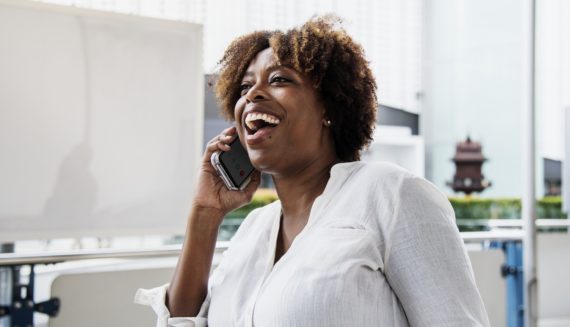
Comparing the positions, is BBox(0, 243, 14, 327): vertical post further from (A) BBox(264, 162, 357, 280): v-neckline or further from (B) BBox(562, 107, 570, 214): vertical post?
(B) BBox(562, 107, 570, 214): vertical post

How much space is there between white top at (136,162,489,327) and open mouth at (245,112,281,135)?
0.19m

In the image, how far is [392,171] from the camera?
3.64 feet

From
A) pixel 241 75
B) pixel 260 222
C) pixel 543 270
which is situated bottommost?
pixel 543 270

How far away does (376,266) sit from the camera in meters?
1.02

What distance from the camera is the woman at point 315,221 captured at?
0.99 metres

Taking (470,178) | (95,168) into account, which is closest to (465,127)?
(470,178)

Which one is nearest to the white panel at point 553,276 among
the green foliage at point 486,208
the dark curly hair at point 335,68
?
the green foliage at point 486,208

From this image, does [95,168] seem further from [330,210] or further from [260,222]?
[330,210]

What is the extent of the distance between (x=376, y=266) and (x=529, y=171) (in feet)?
7.45

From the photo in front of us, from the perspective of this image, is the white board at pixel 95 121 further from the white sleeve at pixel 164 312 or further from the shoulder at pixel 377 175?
the shoulder at pixel 377 175

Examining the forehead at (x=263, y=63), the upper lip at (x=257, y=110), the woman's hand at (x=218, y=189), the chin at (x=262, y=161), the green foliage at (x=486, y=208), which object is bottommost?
the green foliage at (x=486, y=208)

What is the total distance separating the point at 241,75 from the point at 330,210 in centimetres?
42

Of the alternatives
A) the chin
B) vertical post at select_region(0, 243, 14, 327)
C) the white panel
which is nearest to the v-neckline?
the chin

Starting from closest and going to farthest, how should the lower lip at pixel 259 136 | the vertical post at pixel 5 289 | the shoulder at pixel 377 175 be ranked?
1. the shoulder at pixel 377 175
2. the lower lip at pixel 259 136
3. the vertical post at pixel 5 289
